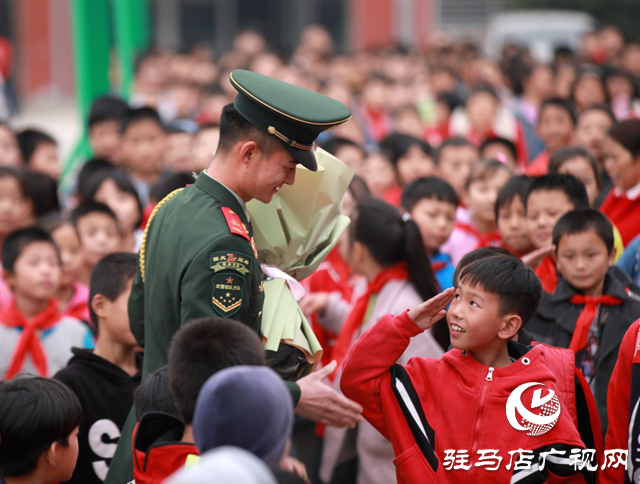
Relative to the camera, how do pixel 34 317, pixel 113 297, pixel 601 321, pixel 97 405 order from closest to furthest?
pixel 97 405
pixel 601 321
pixel 113 297
pixel 34 317

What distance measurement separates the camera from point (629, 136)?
405 centimetres

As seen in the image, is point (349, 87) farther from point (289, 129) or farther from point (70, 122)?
point (289, 129)

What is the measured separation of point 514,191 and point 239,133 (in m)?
1.71

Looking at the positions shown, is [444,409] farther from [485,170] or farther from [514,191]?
[485,170]

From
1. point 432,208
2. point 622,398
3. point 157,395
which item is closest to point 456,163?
point 432,208

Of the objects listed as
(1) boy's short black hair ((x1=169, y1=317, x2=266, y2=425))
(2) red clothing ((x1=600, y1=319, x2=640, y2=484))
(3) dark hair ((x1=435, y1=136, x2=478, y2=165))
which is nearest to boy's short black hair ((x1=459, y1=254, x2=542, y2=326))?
(2) red clothing ((x1=600, y1=319, x2=640, y2=484))

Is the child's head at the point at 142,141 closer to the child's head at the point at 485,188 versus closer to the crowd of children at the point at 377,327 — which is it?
the crowd of children at the point at 377,327

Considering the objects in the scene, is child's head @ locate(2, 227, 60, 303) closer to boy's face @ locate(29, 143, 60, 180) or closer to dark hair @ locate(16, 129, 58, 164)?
boy's face @ locate(29, 143, 60, 180)

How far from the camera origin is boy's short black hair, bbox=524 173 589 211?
11.1 feet

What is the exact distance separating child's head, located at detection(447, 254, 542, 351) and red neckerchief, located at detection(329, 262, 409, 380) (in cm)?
94

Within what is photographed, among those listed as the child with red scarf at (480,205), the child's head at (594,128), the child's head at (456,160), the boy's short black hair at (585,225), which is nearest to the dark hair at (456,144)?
the child's head at (456,160)

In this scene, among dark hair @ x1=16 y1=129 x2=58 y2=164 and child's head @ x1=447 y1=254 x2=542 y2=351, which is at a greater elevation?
child's head @ x1=447 y1=254 x2=542 y2=351

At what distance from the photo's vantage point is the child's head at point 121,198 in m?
4.66

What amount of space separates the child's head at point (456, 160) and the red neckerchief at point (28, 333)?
2886 millimetres
